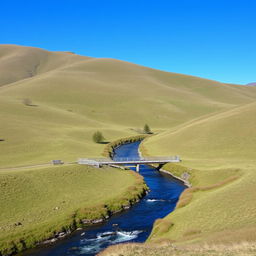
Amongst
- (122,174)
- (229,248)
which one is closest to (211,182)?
(122,174)

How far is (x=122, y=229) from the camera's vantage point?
1499 inches

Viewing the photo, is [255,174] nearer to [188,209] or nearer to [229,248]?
[188,209]

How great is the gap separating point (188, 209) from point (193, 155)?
41.8m

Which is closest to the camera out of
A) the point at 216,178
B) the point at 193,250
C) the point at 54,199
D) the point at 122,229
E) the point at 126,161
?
the point at 193,250

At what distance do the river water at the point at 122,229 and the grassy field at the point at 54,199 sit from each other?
1.87 m

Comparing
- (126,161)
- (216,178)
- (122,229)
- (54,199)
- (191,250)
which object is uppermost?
(126,161)

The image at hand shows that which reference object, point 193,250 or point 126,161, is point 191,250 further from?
point 126,161

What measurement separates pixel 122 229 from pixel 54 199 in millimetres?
13420

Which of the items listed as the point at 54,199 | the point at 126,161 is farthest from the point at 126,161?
the point at 54,199

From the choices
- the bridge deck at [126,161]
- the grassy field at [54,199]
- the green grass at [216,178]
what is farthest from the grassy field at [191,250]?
the bridge deck at [126,161]

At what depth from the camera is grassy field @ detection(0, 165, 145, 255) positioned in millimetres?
35750

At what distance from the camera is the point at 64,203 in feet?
147

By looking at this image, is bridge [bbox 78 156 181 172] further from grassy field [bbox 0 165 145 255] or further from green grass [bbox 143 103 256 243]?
grassy field [bbox 0 165 145 255]

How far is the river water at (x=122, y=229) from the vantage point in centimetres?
3312
